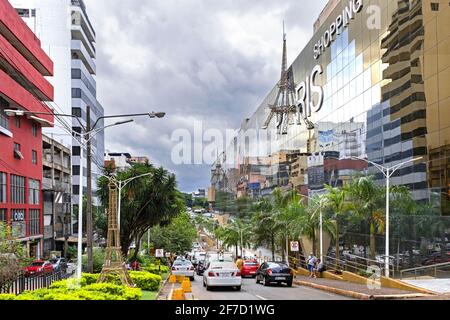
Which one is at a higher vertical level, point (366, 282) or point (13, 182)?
point (13, 182)

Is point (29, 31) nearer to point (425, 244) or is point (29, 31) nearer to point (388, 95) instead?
point (388, 95)

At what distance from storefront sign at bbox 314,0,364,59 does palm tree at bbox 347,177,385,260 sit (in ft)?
35.3

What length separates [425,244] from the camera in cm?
2219

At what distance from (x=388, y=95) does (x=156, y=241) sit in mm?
31206

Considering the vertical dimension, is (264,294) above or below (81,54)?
below

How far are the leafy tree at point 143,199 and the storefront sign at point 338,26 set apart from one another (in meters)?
14.2

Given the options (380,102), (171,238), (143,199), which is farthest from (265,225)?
(380,102)

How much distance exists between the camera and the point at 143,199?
34781mm

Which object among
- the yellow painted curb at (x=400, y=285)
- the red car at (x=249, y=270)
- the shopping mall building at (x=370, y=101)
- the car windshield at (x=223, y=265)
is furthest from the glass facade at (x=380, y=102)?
the red car at (x=249, y=270)

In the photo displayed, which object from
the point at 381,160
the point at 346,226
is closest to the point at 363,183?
the point at 381,160

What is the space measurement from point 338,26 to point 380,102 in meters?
8.55

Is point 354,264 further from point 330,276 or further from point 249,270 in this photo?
point 249,270

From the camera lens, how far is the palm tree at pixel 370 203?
25266 mm
